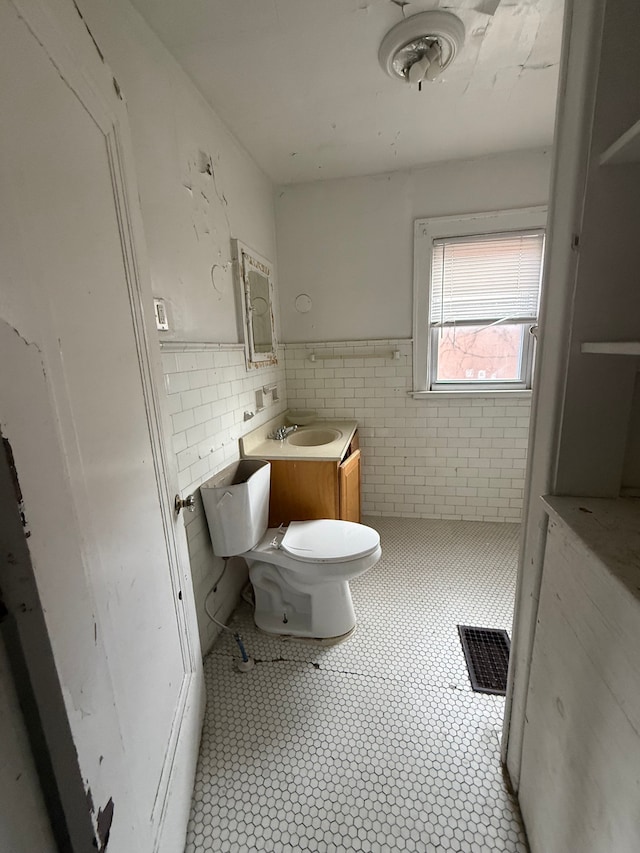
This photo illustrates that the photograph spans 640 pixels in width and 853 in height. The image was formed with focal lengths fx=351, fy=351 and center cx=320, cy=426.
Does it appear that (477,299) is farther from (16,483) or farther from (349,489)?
(16,483)

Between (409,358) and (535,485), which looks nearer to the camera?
(535,485)

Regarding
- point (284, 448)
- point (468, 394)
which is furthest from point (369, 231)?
point (284, 448)

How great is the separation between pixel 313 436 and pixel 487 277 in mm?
1593

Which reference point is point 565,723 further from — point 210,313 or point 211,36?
point 211,36

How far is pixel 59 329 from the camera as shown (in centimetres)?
58

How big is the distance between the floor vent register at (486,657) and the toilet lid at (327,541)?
618mm

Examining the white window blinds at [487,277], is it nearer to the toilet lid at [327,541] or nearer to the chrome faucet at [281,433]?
the chrome faucet at [281,433]

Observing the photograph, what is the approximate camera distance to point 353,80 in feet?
4.99

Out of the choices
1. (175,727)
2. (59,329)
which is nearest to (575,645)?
(175,727)

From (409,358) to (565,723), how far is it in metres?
2.11

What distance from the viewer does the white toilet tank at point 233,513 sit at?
151 centimetres

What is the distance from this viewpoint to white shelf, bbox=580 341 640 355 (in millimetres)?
612

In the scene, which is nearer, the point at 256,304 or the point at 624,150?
the point at 624,150

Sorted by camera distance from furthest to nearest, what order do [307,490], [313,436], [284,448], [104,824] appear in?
[313,436], [284,448], [307,490], [104,824]
